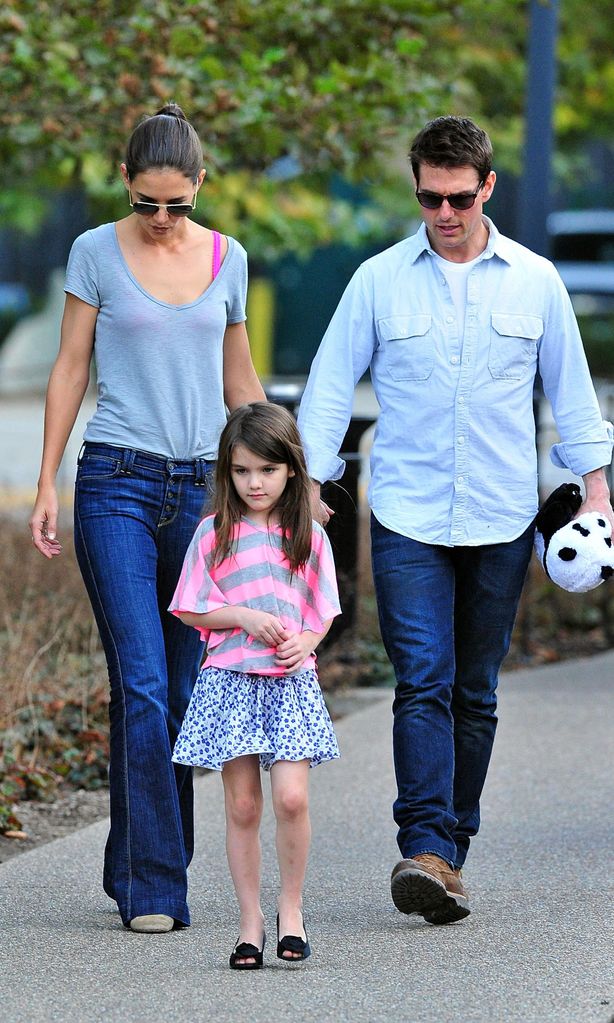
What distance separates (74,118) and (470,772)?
4.52 metres

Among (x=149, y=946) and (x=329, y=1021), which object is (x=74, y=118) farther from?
(x=329, y=1021)

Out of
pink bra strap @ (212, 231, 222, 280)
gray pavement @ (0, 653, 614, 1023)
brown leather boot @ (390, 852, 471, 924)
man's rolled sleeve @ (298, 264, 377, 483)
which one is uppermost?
pink bra strap @ (212, 231, 222, 280)

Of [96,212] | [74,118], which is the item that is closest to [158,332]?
[74,118]

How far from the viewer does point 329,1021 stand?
12.2ft

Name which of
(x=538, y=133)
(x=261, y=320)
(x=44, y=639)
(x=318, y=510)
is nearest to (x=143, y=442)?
(x=318, y=510)

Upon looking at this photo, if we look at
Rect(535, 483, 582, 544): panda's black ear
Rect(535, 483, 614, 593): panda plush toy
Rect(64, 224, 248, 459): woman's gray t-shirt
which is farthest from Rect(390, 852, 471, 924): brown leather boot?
Rect(64, 224, 248, 459): woman's gray t-shirt

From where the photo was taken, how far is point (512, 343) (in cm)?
A: 456

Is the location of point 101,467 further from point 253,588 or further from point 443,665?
point 443,665

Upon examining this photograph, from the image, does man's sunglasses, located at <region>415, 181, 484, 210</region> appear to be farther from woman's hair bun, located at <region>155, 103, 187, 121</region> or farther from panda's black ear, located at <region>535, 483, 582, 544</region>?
panda's black ear, located at <region>535, 483, 582, 544</region>

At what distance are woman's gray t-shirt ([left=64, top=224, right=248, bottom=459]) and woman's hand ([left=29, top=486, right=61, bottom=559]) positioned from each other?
0.63 feet

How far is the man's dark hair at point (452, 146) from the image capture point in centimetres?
440

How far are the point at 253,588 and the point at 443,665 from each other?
2.32 ft

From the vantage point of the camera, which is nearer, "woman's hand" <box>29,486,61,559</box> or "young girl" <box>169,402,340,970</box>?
"young girl" <box>169,402,340,970</box>

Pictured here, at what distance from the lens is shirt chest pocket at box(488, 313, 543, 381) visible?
4.54m
